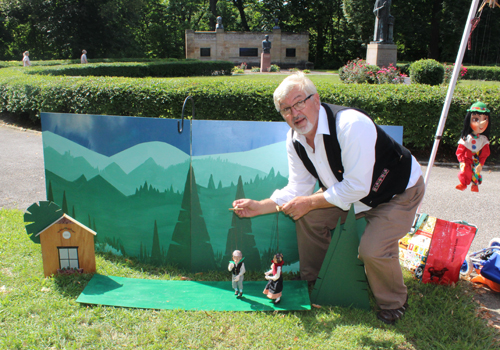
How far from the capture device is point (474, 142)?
3.83 m

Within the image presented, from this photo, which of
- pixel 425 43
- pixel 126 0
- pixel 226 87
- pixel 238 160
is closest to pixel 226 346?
pixel 238 160

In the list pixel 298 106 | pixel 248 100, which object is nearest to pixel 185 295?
pixel 298 106

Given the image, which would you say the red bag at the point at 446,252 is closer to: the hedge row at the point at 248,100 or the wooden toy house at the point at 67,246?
the wooden toy house at the point at 67,246

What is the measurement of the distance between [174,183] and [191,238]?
0.53m

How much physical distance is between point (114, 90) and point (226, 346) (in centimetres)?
731

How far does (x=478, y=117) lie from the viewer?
3.69 m

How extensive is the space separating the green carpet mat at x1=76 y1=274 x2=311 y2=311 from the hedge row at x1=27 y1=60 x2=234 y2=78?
45.9ft

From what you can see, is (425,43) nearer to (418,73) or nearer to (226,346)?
(418,73)

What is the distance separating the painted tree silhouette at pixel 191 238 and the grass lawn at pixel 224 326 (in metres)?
0.69

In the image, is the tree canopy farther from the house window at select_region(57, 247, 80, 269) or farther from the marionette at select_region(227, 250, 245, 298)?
the marionette at select_region(227, 250, 245, 298)

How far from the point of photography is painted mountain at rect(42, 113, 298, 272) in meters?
3.46

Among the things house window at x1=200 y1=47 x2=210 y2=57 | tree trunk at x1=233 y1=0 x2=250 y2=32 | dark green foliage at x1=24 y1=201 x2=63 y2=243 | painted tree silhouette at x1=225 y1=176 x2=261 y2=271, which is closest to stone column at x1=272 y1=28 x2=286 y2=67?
house window at x1=200 y1=47 x2=210 y2=57

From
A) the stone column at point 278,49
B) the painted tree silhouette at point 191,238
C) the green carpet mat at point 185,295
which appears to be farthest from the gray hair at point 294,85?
the stone column at point 278,49

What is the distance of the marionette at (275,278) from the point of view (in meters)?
2.96
